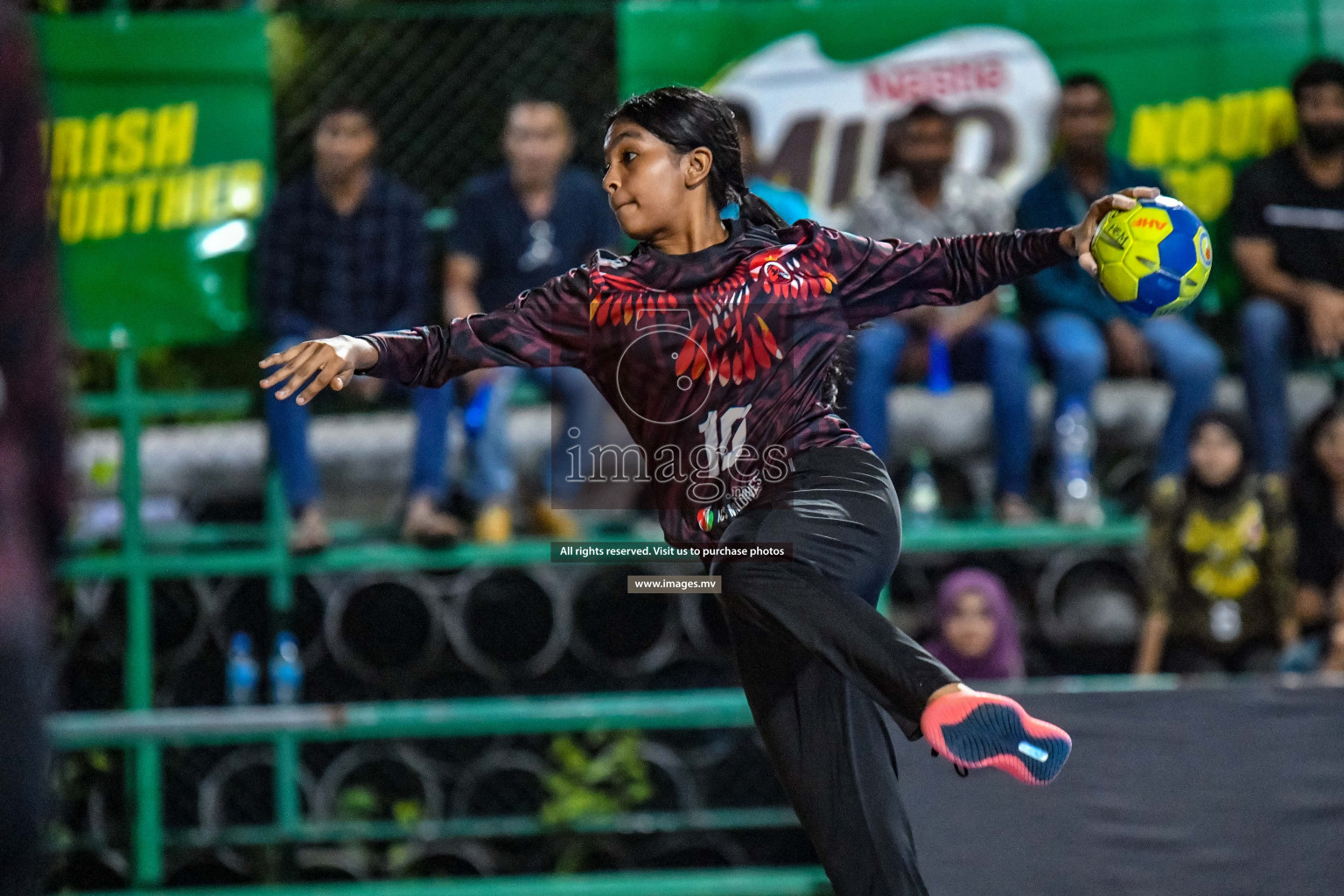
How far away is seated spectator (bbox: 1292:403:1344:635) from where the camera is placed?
5473 mm

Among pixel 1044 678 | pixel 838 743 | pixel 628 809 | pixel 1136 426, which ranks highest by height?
pixel 1136 426

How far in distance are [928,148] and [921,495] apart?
1304 millimetres

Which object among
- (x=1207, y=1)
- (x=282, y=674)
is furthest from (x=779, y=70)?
(x=282, y=674)

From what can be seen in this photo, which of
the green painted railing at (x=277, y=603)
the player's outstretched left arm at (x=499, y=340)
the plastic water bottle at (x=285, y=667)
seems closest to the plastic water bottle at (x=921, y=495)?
the green painted railing at (x=277, y=603)

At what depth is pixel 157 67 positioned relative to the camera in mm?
5789

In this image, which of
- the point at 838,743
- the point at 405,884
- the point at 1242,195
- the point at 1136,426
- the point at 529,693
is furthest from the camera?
the point at 529,693

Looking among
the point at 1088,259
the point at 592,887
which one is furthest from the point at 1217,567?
the point at 1088,259

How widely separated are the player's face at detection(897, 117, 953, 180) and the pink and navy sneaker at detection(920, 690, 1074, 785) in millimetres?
3235

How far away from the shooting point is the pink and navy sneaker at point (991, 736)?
9.25ft

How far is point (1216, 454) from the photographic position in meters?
5.38

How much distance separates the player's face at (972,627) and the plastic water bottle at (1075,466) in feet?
1.91

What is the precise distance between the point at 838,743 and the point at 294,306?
328 centimetres

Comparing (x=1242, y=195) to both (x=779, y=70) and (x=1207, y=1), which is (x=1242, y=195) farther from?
(x=779, y=70)

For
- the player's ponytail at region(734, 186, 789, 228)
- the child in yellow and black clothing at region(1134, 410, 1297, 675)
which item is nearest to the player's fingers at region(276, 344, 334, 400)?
the player's ponytail at region(734, 186, 789, 228)
